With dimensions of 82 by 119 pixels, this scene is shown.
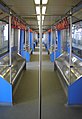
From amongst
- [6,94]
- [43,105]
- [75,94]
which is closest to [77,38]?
[75,94]

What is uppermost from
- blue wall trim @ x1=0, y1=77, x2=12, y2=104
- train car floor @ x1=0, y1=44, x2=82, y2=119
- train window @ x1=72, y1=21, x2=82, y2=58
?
train window @ x1=72, y1=21, x2=82, y2=58

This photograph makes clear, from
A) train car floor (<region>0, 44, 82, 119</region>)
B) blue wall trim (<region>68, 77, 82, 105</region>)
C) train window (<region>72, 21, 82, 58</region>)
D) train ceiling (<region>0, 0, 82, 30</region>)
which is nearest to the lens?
train ceiling (<region>0, 0, 82, 30</region>)

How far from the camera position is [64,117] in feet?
15.4

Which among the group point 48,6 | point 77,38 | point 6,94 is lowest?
point 6,94

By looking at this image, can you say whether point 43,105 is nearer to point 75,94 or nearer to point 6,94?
point 75,94

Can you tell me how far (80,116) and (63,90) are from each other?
6.78ft

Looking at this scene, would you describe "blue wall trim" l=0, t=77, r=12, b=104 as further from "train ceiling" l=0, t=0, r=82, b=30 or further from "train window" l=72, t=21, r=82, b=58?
"train window" l=72, t=21, r=82, b=58

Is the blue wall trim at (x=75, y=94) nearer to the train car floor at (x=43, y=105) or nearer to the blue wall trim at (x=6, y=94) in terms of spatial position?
the train car floor at (x=43, y=105)

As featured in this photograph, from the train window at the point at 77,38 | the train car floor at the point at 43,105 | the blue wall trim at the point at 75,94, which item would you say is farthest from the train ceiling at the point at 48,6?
the train window at the point at 77,38

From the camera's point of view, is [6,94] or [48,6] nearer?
[48,6]

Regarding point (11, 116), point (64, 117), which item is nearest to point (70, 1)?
point (64, 117)

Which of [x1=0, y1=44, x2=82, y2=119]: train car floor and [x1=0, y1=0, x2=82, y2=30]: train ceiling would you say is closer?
[x1=0, y1=0, x2=82, y2=30]: train ceiling

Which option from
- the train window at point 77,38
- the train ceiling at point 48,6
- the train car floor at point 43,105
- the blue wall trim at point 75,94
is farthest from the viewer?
the train window at point 77,38

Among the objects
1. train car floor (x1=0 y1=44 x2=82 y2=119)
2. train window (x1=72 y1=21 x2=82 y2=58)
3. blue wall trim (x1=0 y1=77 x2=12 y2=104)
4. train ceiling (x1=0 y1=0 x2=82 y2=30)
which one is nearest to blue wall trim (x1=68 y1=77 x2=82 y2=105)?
train car floor (x1=0 y1=44 x2=82 y2=119)
